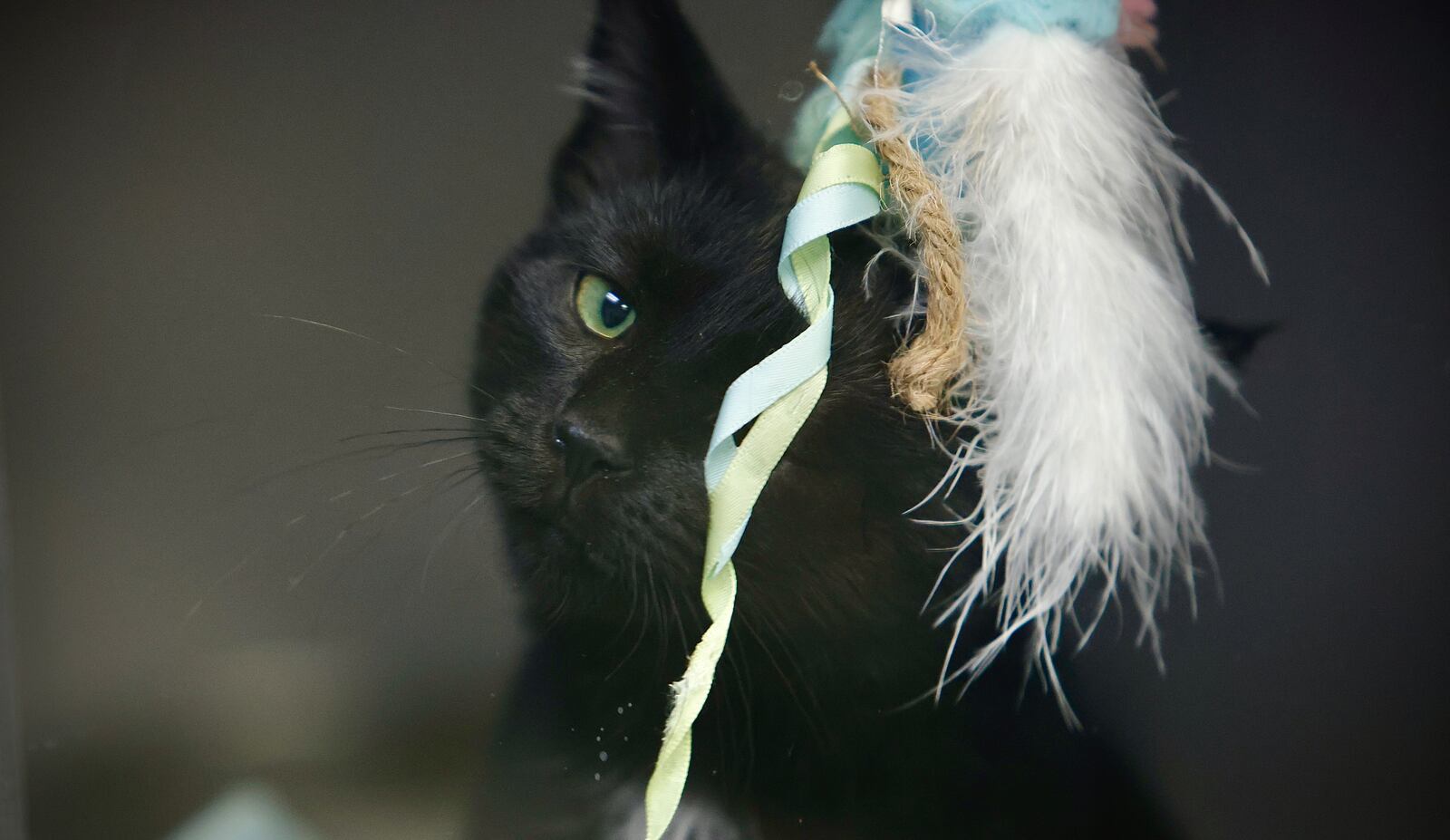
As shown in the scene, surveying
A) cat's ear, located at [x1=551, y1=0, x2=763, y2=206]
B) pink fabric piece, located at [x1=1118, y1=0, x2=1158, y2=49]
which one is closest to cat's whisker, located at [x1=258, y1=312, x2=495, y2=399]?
cat's ear, located at [x1=551, y1=0, x2=763, y2=206]

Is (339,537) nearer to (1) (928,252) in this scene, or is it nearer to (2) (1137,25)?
(1) (928,252)

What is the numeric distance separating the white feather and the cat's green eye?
18 centimetres

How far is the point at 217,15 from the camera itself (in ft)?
1.63

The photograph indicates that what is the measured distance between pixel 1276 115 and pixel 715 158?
363 mm

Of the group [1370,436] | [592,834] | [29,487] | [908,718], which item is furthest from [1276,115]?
[29,487]

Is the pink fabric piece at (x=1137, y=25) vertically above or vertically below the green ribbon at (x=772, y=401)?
above

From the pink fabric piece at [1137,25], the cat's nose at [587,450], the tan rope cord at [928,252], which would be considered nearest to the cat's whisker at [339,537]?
the cat's nose at [587,450]

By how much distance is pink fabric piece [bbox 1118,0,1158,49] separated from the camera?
1.59ft

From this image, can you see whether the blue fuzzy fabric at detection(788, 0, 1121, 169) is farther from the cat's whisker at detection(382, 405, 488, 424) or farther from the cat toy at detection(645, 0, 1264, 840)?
the cat's whisker at detection(382, 405, 488, 424)

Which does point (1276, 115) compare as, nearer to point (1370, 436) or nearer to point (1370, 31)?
point (1370, 31)

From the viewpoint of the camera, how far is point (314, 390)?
0.50 m

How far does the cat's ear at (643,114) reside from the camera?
0.49 metres

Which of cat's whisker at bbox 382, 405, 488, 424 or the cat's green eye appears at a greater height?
the cat's green eye

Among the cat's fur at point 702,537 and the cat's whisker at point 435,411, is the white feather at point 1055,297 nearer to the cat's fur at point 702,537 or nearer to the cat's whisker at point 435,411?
the cat's fur at point 702,537
